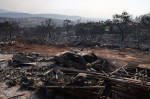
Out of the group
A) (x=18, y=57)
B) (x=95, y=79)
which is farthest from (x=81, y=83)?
(x=18, y=57)

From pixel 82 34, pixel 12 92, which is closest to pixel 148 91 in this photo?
pixel 12 92

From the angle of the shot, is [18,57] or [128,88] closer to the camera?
[128,88]

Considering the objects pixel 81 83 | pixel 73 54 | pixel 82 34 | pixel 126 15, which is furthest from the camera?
pixel 82 34

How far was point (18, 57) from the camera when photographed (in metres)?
12.5

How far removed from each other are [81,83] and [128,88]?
2.03m

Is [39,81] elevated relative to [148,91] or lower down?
lower down

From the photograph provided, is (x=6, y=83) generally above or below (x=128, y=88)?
below

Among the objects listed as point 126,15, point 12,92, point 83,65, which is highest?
point 126,15

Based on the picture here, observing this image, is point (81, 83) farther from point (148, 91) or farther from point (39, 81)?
point (39, 81)

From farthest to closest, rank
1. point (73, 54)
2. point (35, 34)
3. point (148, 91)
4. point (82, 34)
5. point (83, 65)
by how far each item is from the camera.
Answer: point (35, 34), point (82, 34), point (73, 54), point (83, 65), point (148, 91)

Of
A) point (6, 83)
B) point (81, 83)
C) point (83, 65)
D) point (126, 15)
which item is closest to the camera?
point (81, 83)

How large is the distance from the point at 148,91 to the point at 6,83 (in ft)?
25.1

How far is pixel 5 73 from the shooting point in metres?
9.98

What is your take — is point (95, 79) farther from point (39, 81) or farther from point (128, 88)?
point (39, 81)
